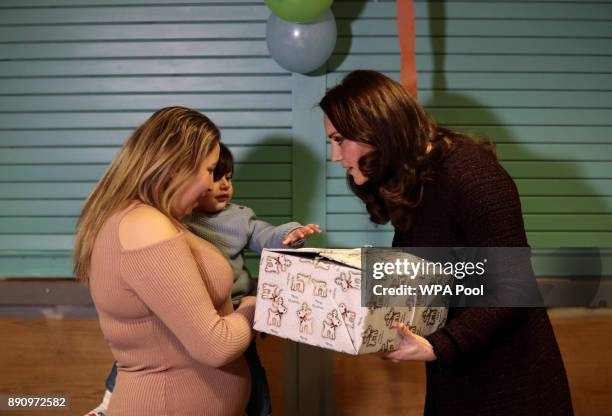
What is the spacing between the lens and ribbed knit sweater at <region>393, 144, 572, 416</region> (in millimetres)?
1311

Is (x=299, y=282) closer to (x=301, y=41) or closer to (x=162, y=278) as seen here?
(x=162, y=278)

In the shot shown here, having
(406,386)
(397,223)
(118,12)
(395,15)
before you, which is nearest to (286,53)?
(395,15)

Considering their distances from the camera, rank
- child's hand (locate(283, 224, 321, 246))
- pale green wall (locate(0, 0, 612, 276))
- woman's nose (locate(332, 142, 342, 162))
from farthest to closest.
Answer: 1. pale green wall (locate(0, 0, 612, 276))
2. child's hand (locate(283, 224, 321, 246))
3. woman's nose (locate(332, 142, 342, 162))

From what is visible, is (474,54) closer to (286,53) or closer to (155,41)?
(286,53)

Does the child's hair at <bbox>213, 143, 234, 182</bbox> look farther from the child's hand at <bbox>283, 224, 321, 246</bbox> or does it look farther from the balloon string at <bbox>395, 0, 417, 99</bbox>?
the balloon string at <bbox>395, 0, 417, 99</bbox>

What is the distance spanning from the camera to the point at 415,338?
1.32m

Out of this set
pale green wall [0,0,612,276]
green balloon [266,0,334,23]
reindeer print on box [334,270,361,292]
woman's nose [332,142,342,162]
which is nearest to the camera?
reindeer print on box [334,270,361,292]

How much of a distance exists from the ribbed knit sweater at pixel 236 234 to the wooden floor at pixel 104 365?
2.00ft

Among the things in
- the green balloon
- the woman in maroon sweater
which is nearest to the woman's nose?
the woman in maroon sweater

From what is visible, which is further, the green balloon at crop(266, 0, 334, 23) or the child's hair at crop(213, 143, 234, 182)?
the green balloon at crop(266, 0, 334, 23)

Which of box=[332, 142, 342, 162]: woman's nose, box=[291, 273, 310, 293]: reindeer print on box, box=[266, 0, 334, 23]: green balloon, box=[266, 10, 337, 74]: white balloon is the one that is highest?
box=[266, 0, 334, 23]: green balloon

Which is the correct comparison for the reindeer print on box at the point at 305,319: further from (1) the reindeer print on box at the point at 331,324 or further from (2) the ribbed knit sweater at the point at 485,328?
(2) the ribbed knit sweater at the point at 485,328

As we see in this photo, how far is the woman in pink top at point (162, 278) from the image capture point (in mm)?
1273

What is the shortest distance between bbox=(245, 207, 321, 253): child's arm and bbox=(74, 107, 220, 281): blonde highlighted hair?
1.45ft
